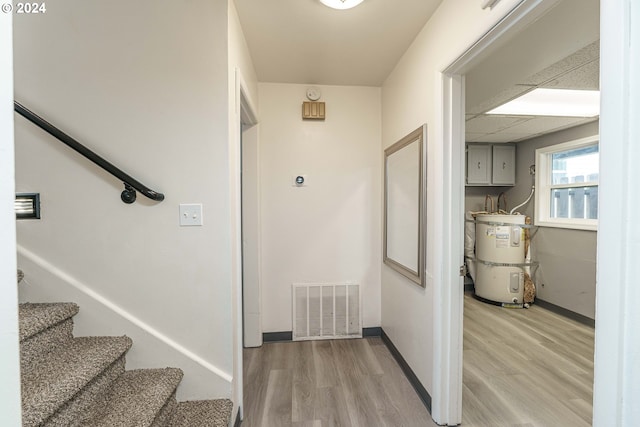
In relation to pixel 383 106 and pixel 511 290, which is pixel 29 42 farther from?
pixel 511 290

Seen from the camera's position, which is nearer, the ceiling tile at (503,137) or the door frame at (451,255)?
the door frame at (451,255)

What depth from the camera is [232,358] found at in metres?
1.53

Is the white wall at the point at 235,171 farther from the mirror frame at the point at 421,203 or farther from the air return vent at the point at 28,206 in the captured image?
the mirror frame at the point at 421,203

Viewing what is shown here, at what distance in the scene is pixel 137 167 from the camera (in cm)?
146

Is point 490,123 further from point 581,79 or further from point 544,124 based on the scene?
point 581,79

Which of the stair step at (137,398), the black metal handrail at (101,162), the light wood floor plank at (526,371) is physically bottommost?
the light wood floor plank at (526,371)

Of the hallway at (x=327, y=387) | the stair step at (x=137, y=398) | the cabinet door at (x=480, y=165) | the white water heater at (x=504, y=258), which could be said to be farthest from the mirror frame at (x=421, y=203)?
the cabinet door at (x=480, y=165)

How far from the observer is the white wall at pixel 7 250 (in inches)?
17.2

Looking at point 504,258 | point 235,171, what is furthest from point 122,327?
point 504,258

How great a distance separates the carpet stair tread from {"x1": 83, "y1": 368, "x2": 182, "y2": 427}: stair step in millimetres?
424

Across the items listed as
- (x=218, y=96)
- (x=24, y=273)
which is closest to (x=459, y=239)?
(x=218, y=96)

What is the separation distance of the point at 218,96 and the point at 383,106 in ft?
5.44

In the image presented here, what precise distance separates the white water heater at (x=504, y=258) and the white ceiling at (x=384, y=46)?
1742 mm

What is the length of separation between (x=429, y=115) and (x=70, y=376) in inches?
87.6
